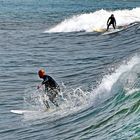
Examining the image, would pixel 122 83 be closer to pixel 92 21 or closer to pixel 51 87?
pixel 51 87

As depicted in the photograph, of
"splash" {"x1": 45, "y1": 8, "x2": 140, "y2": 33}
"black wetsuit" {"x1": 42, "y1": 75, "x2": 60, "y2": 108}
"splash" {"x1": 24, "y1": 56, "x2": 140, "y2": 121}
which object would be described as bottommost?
"splash" {"x1": 24, "y1": 56, "x2": 140, "y2": 121}

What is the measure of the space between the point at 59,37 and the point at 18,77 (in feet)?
60.5

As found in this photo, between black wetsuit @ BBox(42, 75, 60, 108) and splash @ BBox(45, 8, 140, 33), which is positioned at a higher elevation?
splash @ BBox(45, 8, 140, 33)

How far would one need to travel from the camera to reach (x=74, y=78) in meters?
26.5

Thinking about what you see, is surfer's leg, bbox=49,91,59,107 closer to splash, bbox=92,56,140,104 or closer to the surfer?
the surfer

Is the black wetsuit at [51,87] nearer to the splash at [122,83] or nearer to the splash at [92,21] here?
the splash at [122,83]

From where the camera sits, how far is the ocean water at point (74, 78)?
15.1 m

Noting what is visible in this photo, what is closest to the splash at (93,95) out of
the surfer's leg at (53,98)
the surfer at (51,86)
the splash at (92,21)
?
the surfer's leg at (53,98)

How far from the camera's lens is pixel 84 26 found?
52969 mm

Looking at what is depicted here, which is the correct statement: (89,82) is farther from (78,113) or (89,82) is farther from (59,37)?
(59,37)

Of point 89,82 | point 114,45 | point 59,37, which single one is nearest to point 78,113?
point 89,82

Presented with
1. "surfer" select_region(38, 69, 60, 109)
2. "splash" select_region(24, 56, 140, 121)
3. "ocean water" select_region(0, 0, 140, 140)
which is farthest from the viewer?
"surfer" select_region(38, 69, 60, 109)

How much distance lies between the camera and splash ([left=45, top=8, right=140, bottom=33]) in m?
51.9

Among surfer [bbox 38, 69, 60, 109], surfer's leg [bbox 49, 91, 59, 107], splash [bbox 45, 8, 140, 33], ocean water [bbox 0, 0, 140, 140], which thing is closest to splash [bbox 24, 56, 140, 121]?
ocean water [bbox 0, 0, 140, 140]
